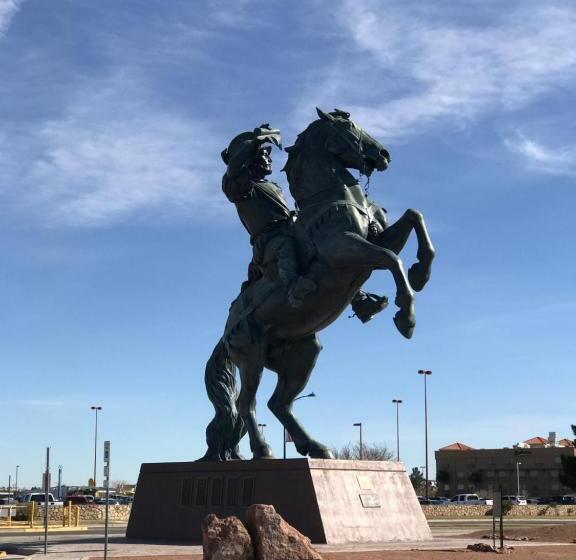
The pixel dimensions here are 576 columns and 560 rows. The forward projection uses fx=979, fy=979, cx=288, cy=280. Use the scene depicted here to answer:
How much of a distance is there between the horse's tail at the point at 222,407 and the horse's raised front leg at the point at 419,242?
4230 mm

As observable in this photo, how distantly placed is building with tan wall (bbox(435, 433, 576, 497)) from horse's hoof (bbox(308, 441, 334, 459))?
85.4 metres

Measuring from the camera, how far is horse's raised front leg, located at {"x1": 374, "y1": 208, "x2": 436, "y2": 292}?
16312 millimetres

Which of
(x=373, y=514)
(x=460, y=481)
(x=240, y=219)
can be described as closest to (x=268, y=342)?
(x=240, y=219)

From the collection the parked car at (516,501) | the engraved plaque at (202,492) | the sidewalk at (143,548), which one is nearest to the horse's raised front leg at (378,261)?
the sidewalk at (143,548)

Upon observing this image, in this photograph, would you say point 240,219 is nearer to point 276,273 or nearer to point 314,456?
point 276,273

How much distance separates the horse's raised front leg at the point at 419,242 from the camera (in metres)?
16.3

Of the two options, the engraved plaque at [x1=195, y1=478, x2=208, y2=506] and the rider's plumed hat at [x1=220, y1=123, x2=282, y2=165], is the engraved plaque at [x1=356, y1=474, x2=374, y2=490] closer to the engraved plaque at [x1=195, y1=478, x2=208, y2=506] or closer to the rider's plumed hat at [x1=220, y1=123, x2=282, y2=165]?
the engraved plaque at [x1=195, y1=478, x2=208, y2=506]

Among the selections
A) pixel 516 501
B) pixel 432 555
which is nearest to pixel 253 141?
pixel 432 555

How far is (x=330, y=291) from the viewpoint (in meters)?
16.6

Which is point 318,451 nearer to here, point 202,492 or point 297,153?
point 202,492

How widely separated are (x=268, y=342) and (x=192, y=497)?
3164 mm

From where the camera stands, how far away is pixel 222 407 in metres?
19.0

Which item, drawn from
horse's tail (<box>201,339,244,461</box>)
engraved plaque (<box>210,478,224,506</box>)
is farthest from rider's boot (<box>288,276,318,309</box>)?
engraved plaque (<box>210,478,224,506</box>)

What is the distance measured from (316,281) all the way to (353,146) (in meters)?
2.51
